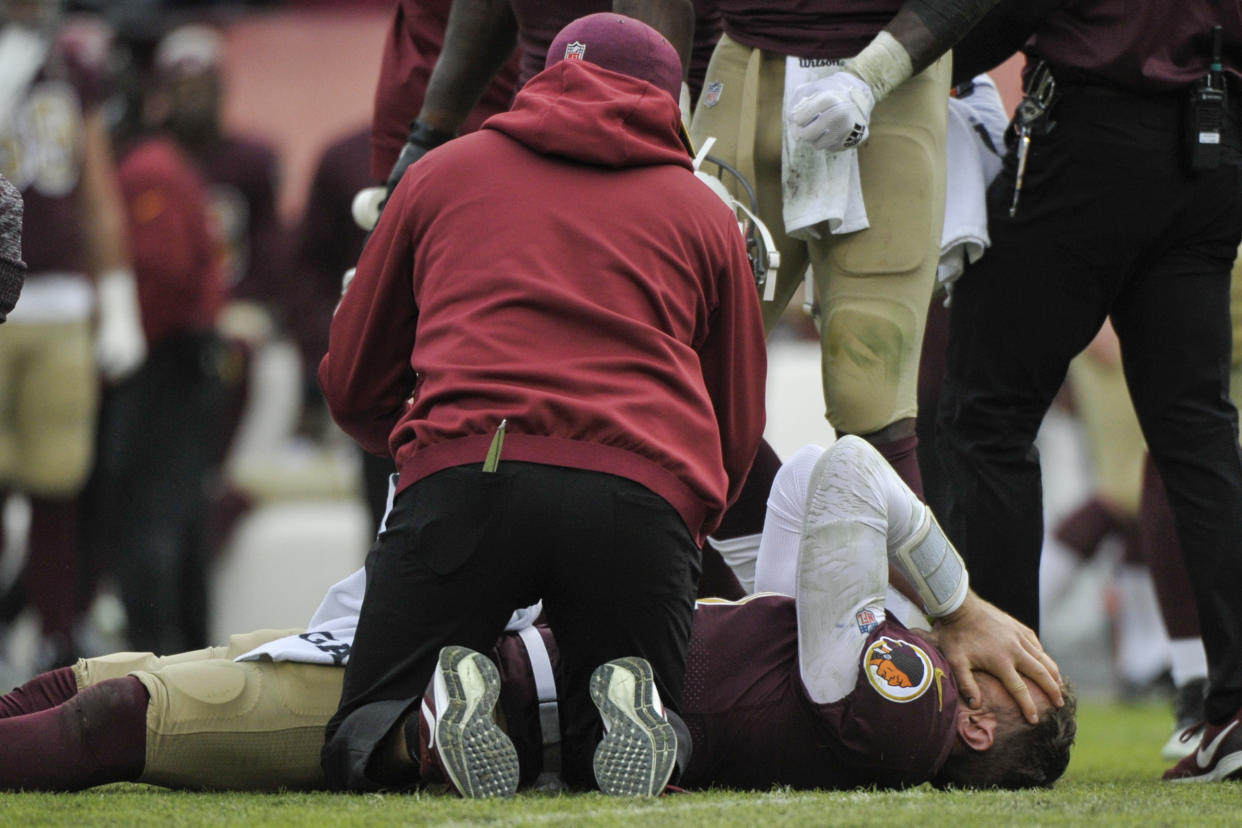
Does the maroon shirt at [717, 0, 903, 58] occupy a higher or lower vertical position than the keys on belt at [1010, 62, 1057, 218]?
higher

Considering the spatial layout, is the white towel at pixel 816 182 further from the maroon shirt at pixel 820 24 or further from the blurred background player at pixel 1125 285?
the blurred background player at pixel 1125 285

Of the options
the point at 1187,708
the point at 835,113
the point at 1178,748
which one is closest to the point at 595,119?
the point at 835,113

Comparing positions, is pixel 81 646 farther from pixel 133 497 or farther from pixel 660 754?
pixel 660 754

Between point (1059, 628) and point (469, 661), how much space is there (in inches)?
244

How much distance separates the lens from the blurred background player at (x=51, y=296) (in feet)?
22.5

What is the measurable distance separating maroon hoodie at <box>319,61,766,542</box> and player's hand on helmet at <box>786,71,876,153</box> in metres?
0.43

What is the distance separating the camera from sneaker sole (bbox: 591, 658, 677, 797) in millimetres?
3270

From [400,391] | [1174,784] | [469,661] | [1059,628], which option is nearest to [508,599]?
[469,661]

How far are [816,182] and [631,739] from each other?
4.59 feet

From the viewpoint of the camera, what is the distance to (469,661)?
327 cm

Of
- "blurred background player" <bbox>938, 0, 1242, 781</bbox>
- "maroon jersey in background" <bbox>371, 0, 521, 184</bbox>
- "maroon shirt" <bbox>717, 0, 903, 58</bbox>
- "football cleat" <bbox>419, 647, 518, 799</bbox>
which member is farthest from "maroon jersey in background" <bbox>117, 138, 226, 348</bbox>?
"football cleat" <bbox>419, 647, 518, 799</bbox>

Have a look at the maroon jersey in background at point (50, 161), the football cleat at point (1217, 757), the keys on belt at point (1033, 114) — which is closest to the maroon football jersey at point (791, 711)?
the football cleat at point (1217, 757)

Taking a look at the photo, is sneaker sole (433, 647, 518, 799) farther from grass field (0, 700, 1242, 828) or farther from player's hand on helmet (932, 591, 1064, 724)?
player's hand on helmet (932, 591, 1064, 724)

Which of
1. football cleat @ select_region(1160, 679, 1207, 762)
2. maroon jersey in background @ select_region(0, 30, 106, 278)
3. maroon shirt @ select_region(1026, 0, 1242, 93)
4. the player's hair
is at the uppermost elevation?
maroon shirt @ select_region(1026, 0, 1242, 93)
